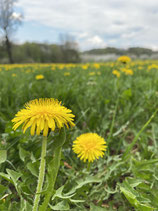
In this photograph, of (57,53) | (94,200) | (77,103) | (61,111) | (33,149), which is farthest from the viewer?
(57,53)

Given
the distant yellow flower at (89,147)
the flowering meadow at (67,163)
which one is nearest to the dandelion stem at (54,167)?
the flowering meadow at (67,163)

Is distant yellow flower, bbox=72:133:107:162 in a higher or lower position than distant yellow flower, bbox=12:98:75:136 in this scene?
lower

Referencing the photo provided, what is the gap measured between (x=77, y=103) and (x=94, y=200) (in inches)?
41.5

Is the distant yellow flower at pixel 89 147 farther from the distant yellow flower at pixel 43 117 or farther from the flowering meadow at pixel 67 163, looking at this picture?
the distant yellow flower at pixel 43 117

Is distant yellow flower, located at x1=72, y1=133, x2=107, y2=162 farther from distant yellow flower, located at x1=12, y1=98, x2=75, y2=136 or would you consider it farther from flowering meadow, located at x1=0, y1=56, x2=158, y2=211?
distant yellow flower, located at x1=12, y1=98, x2=75, y2=136

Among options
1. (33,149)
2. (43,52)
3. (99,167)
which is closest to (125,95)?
(99,167)

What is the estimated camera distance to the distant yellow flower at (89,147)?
106cm

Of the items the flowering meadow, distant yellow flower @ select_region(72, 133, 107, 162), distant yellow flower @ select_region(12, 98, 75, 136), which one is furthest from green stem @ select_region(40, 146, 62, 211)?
distant yellow flower @ select_region(72, 133, 107, 162)

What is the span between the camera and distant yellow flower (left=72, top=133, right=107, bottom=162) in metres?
1.06

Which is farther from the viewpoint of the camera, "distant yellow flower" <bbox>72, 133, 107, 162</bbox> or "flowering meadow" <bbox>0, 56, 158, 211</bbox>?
"distant yellow flower" <bbox>72, 133, 107, 162</bbox>

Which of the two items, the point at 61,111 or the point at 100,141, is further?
the point at 100,141

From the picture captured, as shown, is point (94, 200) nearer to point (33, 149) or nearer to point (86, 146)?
point (86, 146)

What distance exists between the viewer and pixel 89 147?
1092 millimetres

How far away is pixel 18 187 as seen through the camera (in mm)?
899
